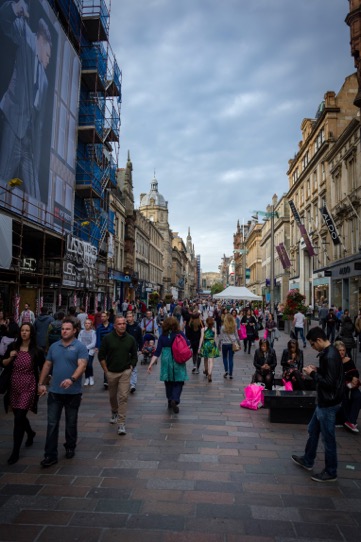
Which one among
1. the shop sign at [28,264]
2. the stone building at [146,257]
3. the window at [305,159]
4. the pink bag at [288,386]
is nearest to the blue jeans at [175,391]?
the pink bag at [288,386]

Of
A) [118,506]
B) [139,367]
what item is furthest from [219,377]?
[118,506]

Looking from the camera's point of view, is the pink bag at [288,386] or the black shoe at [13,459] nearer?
the black shoe at [13,459]

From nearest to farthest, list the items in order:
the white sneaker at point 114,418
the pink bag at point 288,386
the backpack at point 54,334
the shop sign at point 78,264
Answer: the white sneaker at point 114,418 → the pink bag at point 288,386 → the backpack at point 54,334 → the shop sign at point 78,264

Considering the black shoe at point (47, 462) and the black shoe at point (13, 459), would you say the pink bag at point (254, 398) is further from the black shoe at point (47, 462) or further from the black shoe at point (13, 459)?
the black shoe at point (13, 459)

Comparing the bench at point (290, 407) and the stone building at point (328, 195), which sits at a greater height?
the stone building at point (328, 195)

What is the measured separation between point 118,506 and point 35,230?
14.7m

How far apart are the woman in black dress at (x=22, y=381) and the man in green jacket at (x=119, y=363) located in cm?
115

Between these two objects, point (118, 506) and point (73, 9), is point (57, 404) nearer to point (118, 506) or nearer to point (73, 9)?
point (118, 506)

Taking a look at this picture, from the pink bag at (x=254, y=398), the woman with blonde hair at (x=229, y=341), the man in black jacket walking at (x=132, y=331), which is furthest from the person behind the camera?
the woman with blonde hair at (x=229, y=341)

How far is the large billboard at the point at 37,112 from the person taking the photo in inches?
639

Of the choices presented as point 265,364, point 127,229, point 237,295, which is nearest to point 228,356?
point 265,364

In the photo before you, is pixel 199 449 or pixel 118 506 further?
pixel 199 449

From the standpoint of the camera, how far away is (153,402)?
8188 millimetres

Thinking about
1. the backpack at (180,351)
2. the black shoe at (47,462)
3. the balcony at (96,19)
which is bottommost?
the black shoe at (47,462)
